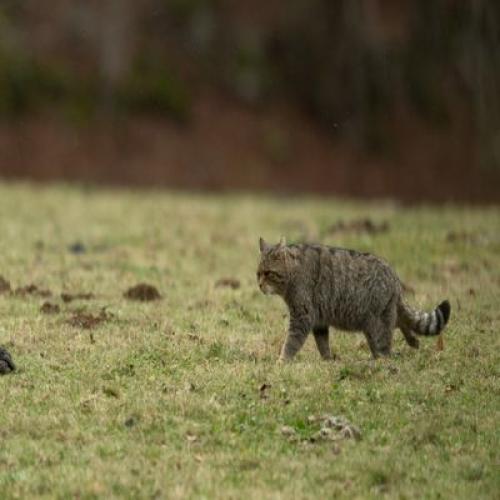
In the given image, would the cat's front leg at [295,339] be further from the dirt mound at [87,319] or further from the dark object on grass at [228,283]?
the dark object on grass at [228,283]

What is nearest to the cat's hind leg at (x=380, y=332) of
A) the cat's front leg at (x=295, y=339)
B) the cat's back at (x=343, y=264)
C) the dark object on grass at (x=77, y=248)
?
the cat's back at (x=343, y=264)

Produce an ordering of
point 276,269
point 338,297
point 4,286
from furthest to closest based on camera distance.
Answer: point 4,286 → point 276,269 → point 338,297

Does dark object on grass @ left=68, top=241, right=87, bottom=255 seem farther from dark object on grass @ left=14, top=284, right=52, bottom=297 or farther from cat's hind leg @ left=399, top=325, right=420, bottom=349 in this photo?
cat's hind leg @ left=399, top=325, right=420, bottom=349

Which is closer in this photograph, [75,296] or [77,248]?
[75,296]

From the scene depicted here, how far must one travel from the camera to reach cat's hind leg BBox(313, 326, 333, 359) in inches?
547

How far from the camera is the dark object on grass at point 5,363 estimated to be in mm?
12953

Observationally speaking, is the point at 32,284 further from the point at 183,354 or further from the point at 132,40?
the point at 132,40

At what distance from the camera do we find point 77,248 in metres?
22.9

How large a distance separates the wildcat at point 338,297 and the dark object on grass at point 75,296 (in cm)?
440

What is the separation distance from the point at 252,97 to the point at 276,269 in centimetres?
3565

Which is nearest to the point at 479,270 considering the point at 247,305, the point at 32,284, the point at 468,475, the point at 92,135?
the point at 247,305

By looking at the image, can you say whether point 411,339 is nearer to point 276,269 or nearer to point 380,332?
point 380,332

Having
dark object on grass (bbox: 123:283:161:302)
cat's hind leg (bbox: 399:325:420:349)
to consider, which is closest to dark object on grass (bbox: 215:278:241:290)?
dark object on grass (bbox: 123:283:161:302)

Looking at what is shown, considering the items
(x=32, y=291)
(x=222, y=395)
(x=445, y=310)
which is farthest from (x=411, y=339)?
(x=32, y=291)
